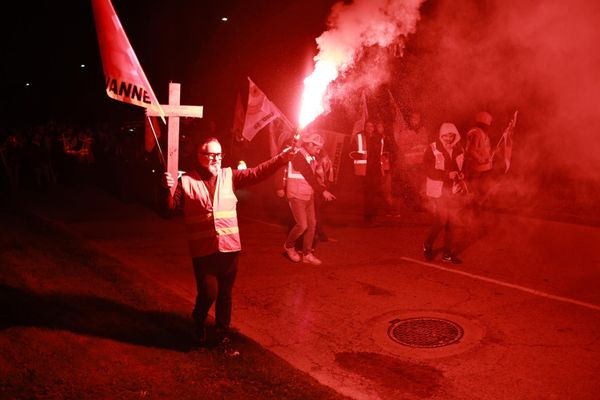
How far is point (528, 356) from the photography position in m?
5.00

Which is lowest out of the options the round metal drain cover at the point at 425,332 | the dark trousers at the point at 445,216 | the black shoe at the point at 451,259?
the round metal drain cover at the point at 425,332

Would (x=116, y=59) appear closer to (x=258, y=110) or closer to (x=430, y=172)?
(x=258, y=110)

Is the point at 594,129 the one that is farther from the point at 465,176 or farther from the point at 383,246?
the point at 383,246

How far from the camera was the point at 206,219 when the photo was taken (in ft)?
16.0

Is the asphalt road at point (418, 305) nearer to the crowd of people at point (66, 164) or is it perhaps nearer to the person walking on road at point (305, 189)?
the person walking on road at point (305, 189)

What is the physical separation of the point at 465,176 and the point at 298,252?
2.79m

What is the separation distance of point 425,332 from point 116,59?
152 inches

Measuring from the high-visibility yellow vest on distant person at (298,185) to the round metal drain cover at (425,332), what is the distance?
2652mm

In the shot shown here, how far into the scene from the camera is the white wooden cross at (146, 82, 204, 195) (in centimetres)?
496

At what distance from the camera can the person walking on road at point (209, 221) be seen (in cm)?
488

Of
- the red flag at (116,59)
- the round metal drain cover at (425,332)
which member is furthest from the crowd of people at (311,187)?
the round metal drain cover at (425,332)

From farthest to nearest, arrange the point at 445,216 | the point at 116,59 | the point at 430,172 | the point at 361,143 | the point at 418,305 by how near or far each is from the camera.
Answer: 1. the point at 361,143
2. the point at 430,172
3. the point at 445,216
4. the point at 418,305
5. the point at 116,59

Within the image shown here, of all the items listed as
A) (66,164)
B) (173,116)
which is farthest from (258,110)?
(66,164)

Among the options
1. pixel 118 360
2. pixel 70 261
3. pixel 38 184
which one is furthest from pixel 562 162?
pixel 38 184
